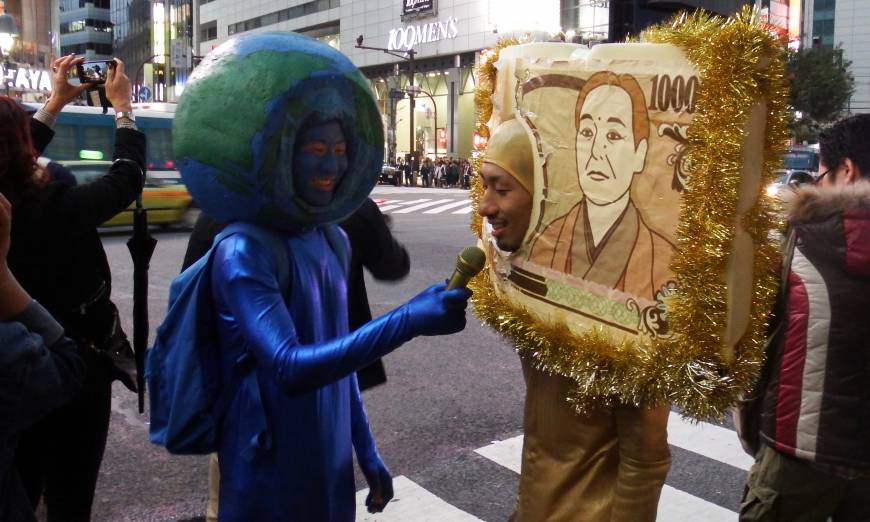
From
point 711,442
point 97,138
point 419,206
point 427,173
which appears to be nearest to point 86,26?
point 427,173

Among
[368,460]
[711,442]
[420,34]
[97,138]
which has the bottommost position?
[711,442]

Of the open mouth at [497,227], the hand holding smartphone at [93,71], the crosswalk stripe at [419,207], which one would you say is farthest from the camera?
the crosswalk stripe at [419,207]

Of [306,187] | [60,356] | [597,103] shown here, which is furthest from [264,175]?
[597,103]

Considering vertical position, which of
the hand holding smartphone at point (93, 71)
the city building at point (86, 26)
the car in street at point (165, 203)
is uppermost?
the city building at point (86, 26)

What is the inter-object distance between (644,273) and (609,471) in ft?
2.29

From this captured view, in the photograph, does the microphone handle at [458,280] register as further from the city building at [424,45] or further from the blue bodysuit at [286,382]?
the city building at [424,45]

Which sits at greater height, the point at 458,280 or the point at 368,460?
the point at 458,280

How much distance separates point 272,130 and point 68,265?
1.31 m

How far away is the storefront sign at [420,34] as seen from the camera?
51812 mm

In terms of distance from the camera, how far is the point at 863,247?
226 cm

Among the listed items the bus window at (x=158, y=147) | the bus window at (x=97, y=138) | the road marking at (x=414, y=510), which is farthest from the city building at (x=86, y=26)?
the road marking at (x=414, y=510)

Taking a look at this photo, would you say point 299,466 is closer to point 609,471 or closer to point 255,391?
point 255,391

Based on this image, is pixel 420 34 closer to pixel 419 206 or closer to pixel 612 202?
pixel 419 206

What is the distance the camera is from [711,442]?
4.81 m
